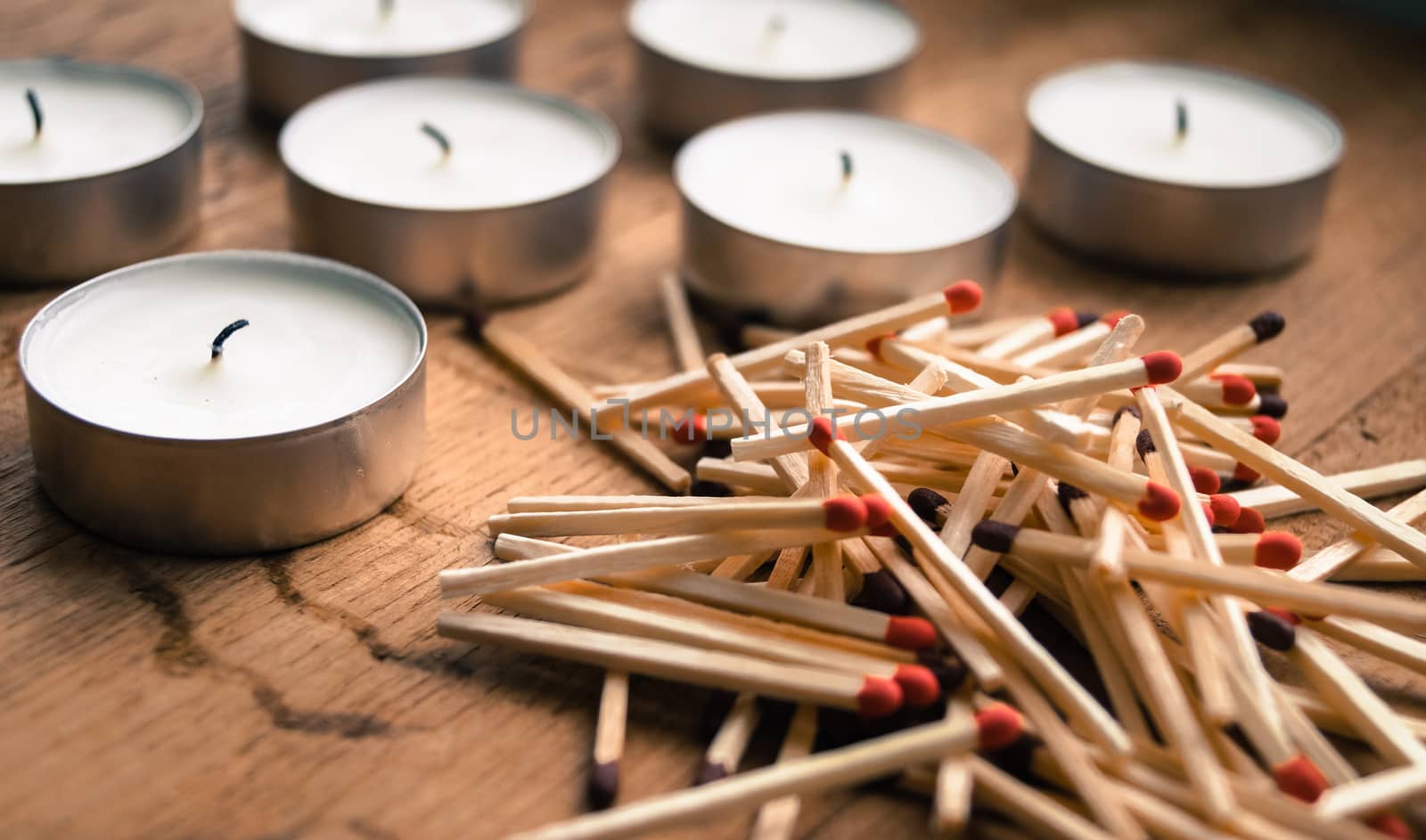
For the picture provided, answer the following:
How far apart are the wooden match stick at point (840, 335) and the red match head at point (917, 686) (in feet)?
0.94

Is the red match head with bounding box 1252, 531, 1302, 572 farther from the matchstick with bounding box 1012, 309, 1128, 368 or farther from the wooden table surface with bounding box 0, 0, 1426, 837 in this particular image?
the matchstick with bounding box 1012, 309, 1128, 368

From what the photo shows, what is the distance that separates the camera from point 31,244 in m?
1.06

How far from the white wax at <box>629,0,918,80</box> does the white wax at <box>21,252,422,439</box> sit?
1.78 ft

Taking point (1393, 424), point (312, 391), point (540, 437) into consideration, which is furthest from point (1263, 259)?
point (312, 391)

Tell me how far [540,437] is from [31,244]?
42cm

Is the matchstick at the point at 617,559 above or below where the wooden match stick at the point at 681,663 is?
above

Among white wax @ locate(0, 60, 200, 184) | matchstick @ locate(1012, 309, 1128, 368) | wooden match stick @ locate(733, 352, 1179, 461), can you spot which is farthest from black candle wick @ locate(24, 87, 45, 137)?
matchstick @ locate(1012, 309, 1128, 368)

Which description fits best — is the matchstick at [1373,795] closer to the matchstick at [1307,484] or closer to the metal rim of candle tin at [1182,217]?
the matchstick at [1307,484]

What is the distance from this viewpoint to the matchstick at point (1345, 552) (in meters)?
0.83

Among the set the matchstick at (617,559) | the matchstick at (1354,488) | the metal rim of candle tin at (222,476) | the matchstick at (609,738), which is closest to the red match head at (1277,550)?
the matchstick at (1354,488)

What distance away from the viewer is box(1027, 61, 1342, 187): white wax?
→ 1.26 m

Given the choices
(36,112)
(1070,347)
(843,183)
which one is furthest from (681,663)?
(36,112)

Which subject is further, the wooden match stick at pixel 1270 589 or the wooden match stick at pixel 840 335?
the wooden match stick at pixel 840 335

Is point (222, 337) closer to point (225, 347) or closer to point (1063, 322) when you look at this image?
point (225, 347)
